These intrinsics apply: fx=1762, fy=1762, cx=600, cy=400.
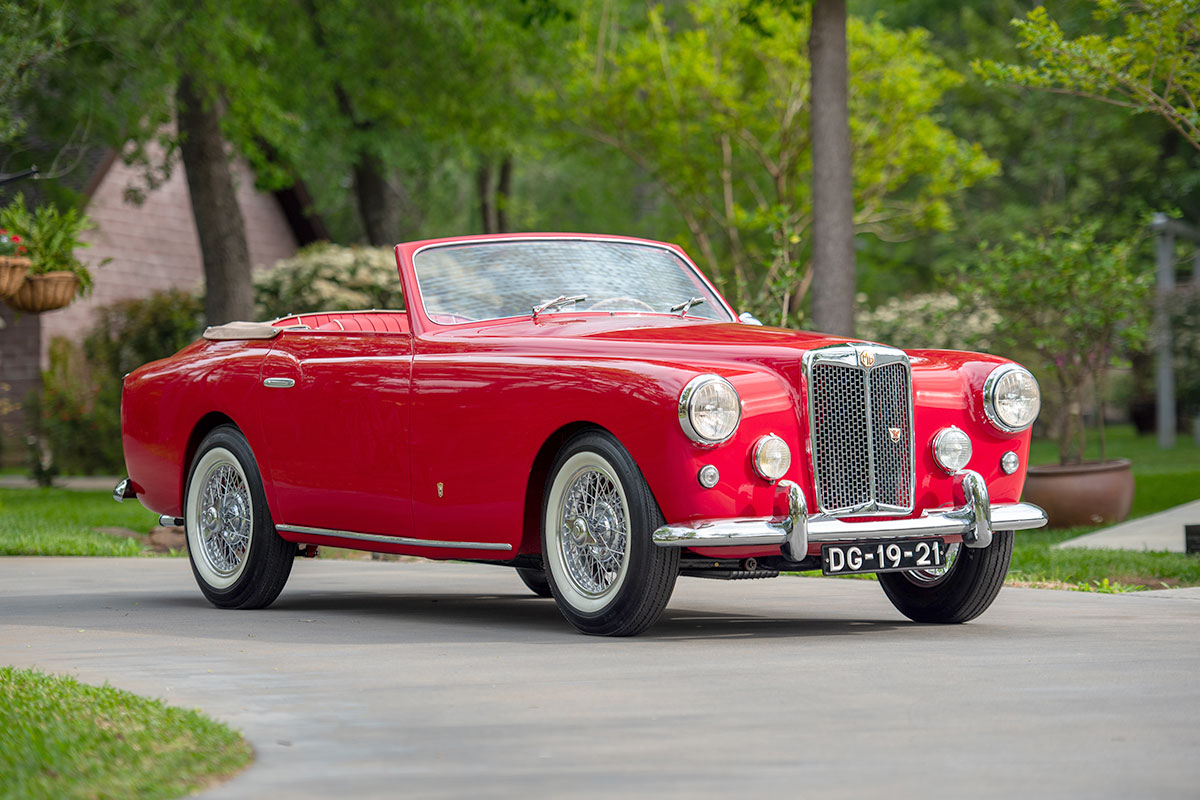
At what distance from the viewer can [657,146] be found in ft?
110

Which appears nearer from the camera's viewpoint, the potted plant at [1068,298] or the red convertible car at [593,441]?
the red convertible car at [593,441]

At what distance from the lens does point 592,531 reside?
7.49 meters

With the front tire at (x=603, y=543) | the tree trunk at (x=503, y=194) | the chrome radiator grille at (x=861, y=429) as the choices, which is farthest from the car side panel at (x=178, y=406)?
the tree trunk at (x=503, y=194)

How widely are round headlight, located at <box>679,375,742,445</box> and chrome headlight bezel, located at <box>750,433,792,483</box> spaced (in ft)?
0.42

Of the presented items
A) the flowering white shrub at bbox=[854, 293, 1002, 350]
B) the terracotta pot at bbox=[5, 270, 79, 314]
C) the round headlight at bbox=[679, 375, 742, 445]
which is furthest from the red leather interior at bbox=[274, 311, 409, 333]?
the flowering white shrub at bbox=[854, 293, 1002, 350]

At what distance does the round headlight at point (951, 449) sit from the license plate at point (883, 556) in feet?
1.11

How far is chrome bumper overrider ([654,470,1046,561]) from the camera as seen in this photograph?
22.9 ft

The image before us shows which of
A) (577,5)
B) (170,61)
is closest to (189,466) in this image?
(170,61)

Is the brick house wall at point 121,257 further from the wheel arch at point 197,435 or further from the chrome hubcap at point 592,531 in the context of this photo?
the chrome hubcap at point 592,531

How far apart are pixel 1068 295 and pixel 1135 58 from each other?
4132mm

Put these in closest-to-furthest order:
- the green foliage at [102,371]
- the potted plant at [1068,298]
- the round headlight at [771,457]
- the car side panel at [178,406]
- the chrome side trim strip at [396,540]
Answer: the round headlight at [771,457] → the chrome side trim strip at [396,540] → the car side panel at [178,406] → the potted plant at [1068,298] → the green foliage at [102,371]

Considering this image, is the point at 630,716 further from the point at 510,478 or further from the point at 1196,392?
the point at 1196,392

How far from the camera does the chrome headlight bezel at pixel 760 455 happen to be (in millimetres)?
7168

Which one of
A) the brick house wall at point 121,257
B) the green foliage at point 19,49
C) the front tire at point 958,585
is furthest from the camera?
the brick house wall at point 121,257
